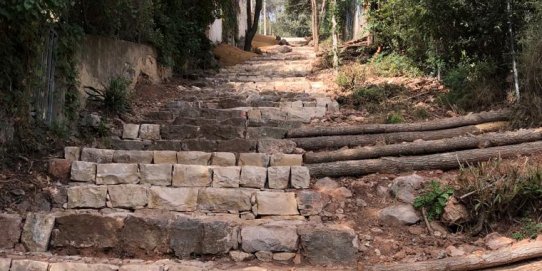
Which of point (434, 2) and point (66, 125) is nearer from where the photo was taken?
point (66, 125)

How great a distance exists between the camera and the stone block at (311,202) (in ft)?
13.4

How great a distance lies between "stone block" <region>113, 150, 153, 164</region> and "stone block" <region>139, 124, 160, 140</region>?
2.74 feet

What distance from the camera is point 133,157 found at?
4.88m

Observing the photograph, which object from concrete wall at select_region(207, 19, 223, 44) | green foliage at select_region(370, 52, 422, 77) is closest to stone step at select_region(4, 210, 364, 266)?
green foliage at select_region(370, 52, 422, 77)

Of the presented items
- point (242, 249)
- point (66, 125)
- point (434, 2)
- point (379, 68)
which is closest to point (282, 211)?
point (242, 249)

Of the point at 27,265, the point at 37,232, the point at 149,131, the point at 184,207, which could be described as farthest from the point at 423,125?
the point at 27,265

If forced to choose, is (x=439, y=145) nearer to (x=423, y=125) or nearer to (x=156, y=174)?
(x=423, y=125)

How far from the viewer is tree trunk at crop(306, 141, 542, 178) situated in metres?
4.46

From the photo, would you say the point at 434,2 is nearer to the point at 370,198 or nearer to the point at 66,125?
the point at 370,198

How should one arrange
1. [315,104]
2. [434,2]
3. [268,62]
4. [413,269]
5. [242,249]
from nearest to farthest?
[413,269], [242,249], [434,2], [315,104], [268,62]

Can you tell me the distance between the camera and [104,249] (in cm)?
367

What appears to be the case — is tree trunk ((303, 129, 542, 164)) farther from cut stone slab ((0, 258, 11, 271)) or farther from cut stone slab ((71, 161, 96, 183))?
cut stone slab ((0, 258, 11, 271))

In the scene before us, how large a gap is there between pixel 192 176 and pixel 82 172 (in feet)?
3.54

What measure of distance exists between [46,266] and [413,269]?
105 inches
